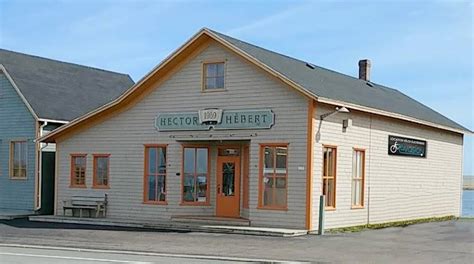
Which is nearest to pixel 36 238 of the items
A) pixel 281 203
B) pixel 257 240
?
pixel 257 240

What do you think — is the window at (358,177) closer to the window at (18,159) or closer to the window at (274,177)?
the window at (274,177)

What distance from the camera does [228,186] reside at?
24.1m

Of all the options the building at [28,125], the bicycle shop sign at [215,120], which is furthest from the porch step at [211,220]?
the building at [28,125]

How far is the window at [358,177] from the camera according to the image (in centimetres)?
2400

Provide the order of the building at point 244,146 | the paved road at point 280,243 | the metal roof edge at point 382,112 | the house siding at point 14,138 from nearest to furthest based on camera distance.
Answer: the paved road at point 280,243, the metal roof edge at point 382,112, the building at point 244,146, the house siding at point 14,138

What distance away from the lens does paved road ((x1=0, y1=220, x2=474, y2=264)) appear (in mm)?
15945

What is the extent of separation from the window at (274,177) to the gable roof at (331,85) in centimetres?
233

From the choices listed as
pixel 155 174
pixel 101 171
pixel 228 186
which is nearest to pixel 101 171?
pixel 101 171

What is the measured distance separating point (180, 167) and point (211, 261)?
9.89 metres

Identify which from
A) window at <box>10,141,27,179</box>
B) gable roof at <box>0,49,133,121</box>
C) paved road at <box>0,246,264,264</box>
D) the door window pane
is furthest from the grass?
window at <box>10,141,27,179</box>

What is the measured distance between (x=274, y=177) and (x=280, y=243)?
13.5 feet

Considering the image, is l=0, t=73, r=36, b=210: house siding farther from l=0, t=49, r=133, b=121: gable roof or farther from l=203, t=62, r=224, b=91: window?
l=203, t=62, r=224, b=91: window

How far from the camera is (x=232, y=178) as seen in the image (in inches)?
948

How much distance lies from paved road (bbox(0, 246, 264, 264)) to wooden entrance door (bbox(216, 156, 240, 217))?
8144 millimetres
